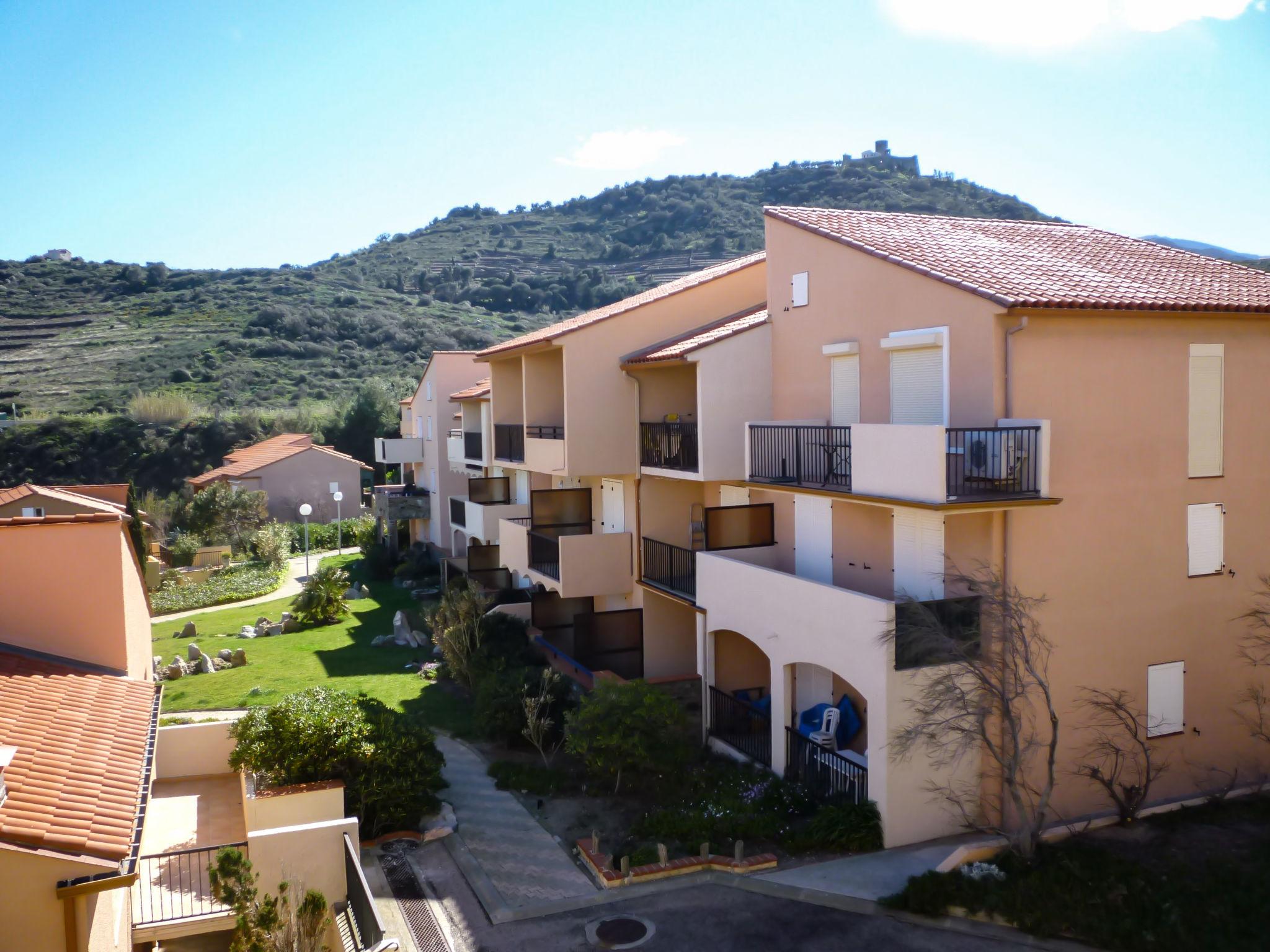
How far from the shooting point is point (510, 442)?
2686 centimetres

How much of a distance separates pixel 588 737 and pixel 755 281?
1178 cm

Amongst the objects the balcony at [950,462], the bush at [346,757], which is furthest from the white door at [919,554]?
the bush at [346,757]

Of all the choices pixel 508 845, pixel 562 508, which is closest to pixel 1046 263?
pixel 508 845

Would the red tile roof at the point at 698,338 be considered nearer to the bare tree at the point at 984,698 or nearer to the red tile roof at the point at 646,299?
the red tile roof at the point at 646,299

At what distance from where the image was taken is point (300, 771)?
1433 centimetres

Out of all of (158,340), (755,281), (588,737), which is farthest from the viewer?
(158,340)

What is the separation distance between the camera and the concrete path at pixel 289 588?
35.6 meters

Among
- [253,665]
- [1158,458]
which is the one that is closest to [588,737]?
[1158,458]

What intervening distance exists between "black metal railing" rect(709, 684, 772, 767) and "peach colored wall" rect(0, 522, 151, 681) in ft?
32.3

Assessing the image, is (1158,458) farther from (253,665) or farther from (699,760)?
(253,665)

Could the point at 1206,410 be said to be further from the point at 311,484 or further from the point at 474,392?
the point at 311,484

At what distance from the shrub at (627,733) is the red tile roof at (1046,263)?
8.00 m

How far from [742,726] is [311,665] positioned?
45.4ft

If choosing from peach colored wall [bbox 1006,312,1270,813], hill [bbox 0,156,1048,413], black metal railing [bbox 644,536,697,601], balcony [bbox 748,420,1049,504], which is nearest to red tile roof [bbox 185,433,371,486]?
hill [bbox 0,156,1048,413]
